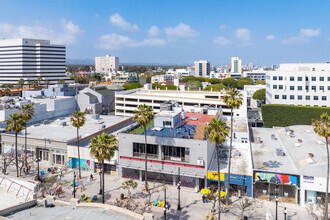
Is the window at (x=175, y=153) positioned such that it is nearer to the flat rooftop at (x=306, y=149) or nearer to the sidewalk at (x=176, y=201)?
the sidewalk at (x=176, y=201)

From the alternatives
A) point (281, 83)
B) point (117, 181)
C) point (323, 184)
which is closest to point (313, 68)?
point (281, 83)

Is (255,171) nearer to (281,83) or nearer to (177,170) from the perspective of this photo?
(177,170)

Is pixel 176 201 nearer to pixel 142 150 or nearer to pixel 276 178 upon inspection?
pixel 142 150

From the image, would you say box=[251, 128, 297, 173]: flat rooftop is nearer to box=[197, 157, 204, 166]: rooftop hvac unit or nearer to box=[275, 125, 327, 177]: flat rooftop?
box=[275, 125, 327, 177]: flat rooftop

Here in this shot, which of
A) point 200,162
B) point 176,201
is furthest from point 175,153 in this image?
point 176,201

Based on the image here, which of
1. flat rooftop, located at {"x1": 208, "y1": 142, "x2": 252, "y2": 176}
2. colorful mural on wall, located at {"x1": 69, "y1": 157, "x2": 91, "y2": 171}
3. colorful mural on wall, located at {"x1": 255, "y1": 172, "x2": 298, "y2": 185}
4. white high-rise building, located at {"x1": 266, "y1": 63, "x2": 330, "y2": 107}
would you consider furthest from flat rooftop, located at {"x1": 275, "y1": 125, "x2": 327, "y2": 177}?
colorful mural on wall, located at {"x1": 69, "y1": 157, "x2": 91, "y2": 171}

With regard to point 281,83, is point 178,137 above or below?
below

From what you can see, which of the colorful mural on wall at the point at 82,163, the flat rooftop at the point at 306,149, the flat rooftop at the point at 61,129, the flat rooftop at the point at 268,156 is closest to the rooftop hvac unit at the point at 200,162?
the flat rooftop at the point at 268,156
